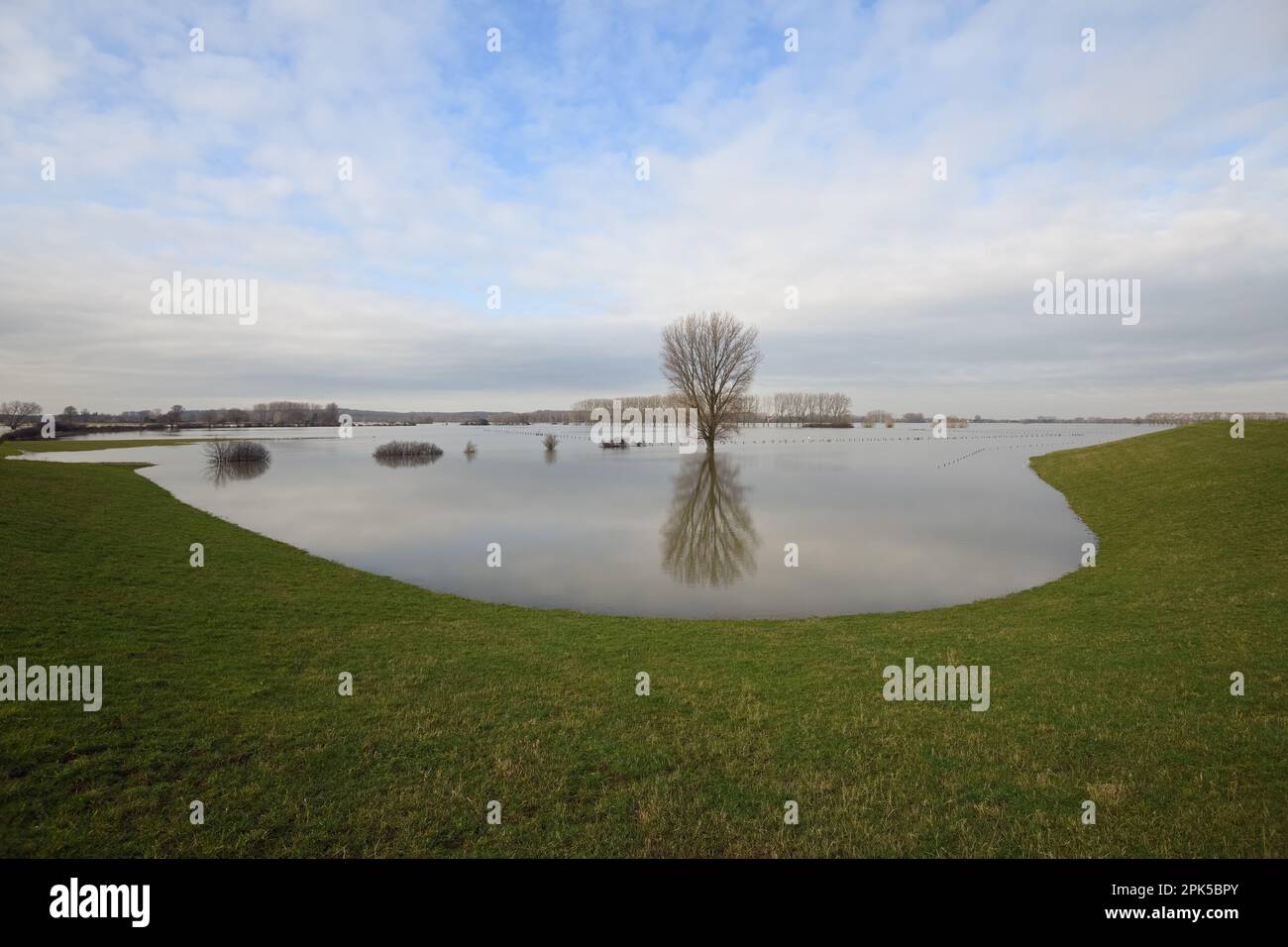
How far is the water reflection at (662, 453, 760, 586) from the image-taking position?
17.6 metres

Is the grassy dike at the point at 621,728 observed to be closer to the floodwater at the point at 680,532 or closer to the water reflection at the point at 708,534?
the floodwater at the point at 680,532

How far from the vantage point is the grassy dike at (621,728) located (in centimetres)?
488

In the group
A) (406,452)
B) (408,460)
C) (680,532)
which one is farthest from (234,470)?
(680,532)

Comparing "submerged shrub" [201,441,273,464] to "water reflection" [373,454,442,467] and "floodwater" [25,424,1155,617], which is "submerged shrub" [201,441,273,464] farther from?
"water reflection" [373,454,442,467]

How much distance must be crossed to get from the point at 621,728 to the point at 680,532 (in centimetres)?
1671

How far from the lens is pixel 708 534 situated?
23.3 m

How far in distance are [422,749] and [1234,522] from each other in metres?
26.5

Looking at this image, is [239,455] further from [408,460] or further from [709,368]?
[709,368]

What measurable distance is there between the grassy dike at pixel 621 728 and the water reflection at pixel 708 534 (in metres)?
5.07

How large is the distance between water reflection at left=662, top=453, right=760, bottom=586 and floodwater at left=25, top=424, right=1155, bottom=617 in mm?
108
